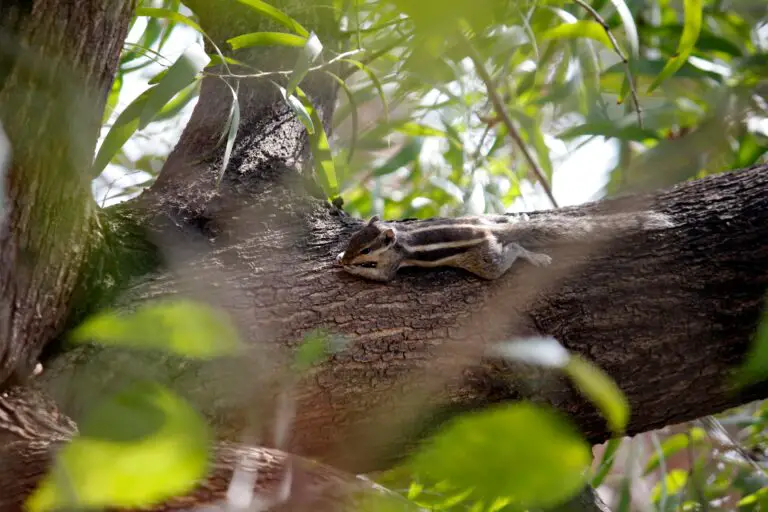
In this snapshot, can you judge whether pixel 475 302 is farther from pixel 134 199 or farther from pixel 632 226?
pixel 134 199

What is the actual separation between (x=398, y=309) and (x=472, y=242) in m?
0.27

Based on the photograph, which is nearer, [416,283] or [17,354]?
[17,354]

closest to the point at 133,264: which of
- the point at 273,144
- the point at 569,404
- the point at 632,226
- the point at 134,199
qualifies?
the point at 134,199

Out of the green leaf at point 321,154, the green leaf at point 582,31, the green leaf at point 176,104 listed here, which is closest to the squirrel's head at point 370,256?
the green leaf at point 321,154

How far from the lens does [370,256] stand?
55.4 inches

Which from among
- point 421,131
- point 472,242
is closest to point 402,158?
point 421,131

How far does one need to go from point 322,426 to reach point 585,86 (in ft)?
2.63

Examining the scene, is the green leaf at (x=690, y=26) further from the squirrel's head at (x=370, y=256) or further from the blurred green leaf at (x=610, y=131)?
the squirrel's head at (x=370, y=256)

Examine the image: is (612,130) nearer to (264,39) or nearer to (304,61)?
(304,61)

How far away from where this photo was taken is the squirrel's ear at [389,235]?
154cm

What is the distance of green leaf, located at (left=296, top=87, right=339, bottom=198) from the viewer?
1577mm

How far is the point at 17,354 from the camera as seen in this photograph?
109 cm

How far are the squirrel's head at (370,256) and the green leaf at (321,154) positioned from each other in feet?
0.57

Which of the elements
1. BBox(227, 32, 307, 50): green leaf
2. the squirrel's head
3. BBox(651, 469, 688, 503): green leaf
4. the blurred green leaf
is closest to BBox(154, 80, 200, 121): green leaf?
BBox(227, 32, 307, 50): green leaf
